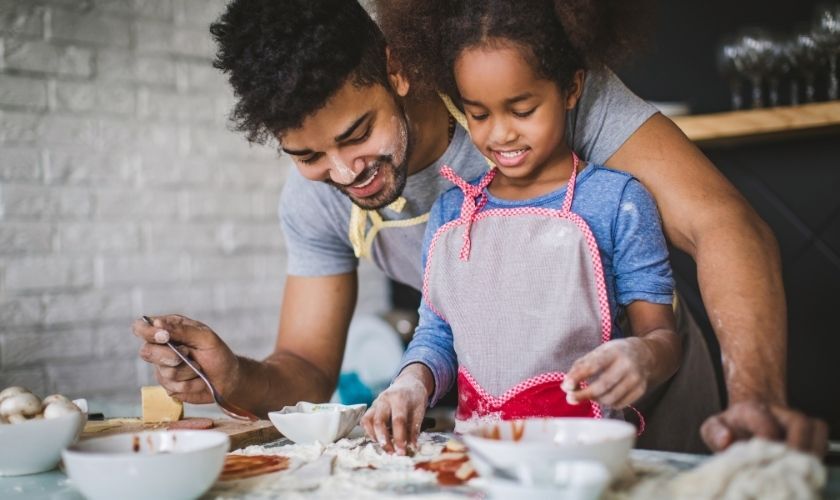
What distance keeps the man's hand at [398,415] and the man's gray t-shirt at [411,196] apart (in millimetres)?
471

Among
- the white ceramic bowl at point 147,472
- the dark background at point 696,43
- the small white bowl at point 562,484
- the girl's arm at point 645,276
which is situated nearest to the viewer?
the small white bowl at point 562,484

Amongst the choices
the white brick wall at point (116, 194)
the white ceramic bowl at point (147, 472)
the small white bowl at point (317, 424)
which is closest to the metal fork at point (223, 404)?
the small white bowl at point (317, 424)

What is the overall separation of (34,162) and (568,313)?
1758mm

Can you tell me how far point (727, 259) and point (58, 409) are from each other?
87 cm

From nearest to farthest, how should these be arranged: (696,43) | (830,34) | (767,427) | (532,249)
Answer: (767,427)
(532,249)
(830,34)
(696,43)

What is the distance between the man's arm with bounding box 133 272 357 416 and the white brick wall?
96 centimetres

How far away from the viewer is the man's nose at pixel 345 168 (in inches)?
53.5

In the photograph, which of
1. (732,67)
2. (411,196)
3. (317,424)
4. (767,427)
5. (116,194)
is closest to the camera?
(767,427)

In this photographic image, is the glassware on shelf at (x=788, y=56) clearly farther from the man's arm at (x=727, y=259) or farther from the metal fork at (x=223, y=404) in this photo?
the metal fork at (x=223, y=404)

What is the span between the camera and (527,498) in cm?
70

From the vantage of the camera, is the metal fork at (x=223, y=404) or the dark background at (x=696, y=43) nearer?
the metal fork at (x=223, y=404)

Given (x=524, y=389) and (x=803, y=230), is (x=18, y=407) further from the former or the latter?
(x=803, y=230)

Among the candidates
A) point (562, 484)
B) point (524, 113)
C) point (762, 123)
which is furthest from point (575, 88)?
point (762, 123)

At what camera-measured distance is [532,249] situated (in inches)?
48.5
